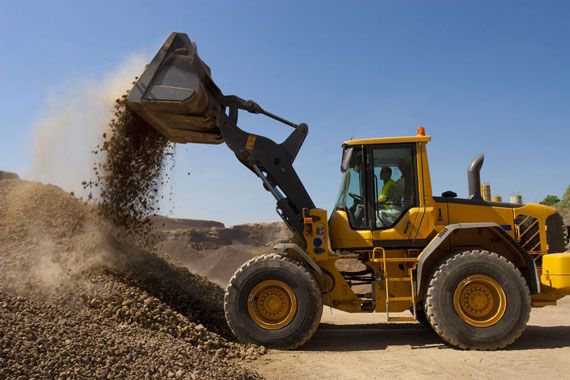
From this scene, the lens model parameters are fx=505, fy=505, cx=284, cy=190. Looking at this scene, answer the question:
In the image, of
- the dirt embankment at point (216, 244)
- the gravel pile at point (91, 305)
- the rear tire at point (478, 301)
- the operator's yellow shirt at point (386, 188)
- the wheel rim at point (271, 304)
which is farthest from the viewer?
the dirt embankment at point (216, 244)

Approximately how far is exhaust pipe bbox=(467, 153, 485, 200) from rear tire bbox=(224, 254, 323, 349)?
9.33 ft

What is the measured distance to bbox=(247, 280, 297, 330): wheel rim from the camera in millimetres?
6555

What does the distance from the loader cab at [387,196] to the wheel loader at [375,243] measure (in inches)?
0.6

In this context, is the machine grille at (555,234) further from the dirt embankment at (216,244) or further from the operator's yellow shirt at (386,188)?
the dirt embankment at (216,244)

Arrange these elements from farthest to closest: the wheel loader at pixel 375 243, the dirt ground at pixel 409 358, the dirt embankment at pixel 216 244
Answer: the dirt embankment at pixel 216 244 → the wheel loader at pixel 375 243 → the dirt ground at pixel 409 358

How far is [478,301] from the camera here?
6.40m

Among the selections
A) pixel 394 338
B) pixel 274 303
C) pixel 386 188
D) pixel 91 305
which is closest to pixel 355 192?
pixel 386 188

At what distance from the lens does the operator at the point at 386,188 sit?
277 inches

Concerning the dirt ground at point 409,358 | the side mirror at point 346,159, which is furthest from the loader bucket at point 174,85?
the dirt ground at point 409,358

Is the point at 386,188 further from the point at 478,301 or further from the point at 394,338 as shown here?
the point at 394,338

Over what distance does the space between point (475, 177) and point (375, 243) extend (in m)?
1.89

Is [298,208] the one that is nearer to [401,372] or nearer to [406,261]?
[406,261]

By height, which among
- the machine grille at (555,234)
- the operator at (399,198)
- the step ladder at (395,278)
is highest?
the operator at (399,198)

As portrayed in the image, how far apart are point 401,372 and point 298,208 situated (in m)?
2.76
